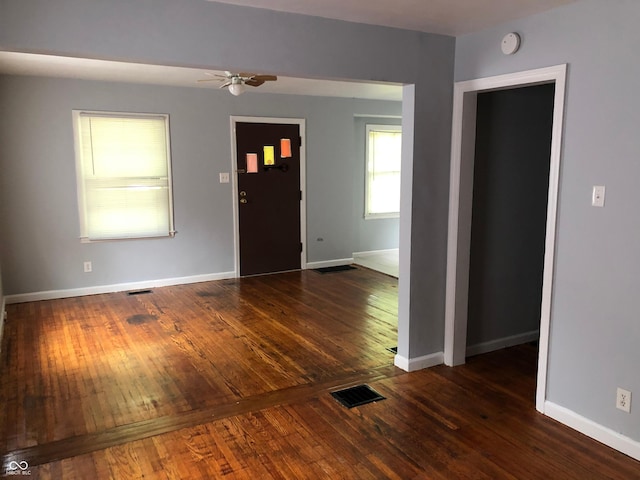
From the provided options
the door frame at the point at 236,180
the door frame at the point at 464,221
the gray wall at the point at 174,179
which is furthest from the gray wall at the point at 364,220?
the door frame at the point at 464,221

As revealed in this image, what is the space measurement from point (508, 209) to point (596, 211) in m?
1.26

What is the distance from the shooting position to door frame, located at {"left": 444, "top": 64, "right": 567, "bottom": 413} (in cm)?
291

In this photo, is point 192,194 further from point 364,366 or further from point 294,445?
point 294,445

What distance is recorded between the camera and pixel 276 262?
22.6 ft

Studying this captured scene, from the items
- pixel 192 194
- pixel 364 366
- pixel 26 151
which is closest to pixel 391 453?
pixel 364 366

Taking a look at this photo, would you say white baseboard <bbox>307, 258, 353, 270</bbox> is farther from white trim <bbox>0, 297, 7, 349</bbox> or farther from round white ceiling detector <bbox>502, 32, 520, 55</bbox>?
round white ceiling detector <bbox>502, 32, 520, 55</bbox>

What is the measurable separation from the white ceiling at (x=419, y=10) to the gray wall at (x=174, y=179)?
11.6 ft

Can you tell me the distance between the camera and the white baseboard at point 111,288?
5.43m

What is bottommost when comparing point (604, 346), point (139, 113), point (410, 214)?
point (604, 346)

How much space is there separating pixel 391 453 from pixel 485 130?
2354 millimetres

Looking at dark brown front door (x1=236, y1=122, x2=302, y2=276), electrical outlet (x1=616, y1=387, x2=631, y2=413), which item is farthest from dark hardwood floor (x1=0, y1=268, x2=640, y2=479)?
dark brown front door (x1=236, y1=122, x2=302, y2=276)

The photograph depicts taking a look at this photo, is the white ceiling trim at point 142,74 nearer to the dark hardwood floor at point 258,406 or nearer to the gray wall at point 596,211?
the gray wall at point 596,211

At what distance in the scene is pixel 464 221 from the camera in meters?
3.55

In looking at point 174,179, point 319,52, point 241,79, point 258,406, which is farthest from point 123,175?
point 258,406
